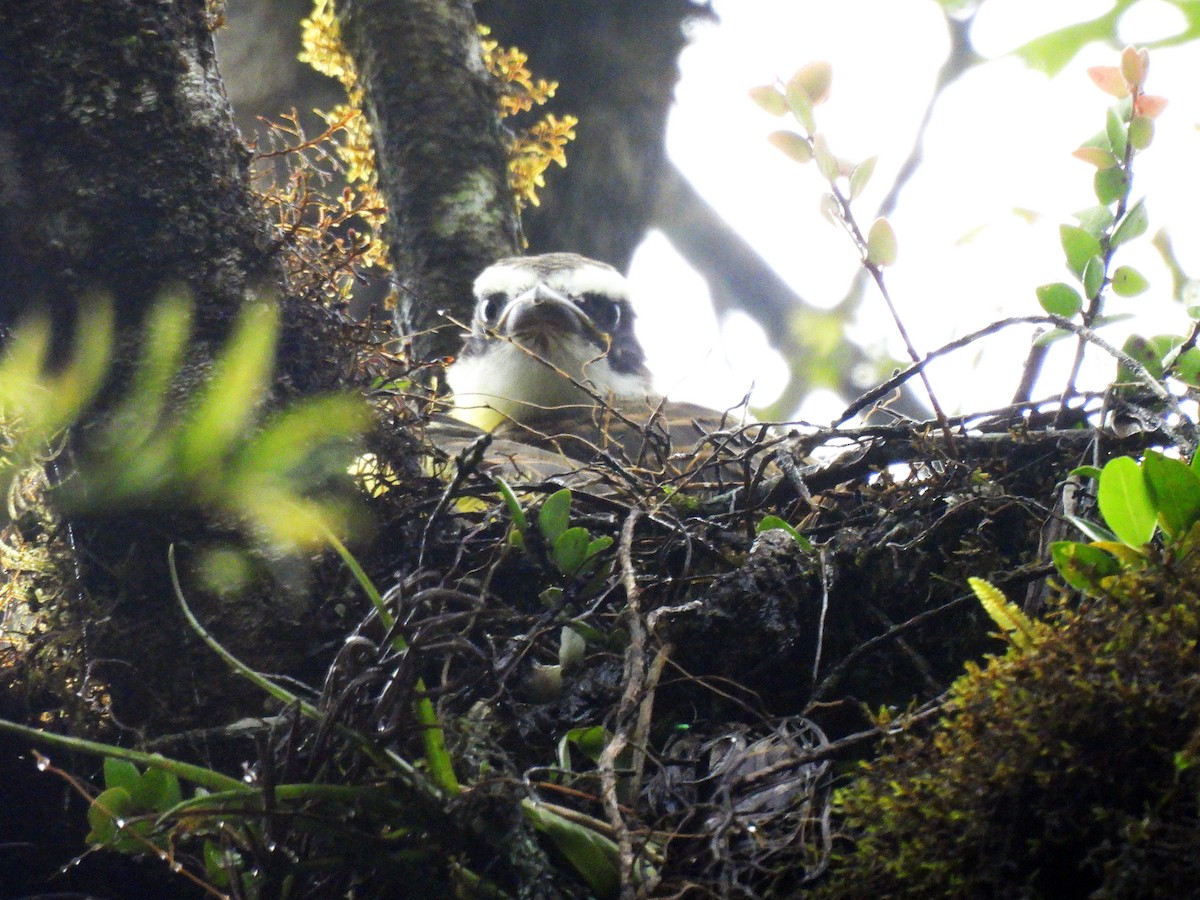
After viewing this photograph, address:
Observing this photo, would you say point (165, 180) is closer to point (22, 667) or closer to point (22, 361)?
point (22, 361)

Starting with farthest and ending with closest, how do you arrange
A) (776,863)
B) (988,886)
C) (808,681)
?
(808,681) → (776,863) → (988,886)

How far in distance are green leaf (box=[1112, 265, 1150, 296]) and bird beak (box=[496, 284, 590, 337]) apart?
188 centimetres

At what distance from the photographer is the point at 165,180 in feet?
6.58

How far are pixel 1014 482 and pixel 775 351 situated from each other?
3447mm

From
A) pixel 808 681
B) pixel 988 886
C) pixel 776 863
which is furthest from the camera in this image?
pixel 808 681

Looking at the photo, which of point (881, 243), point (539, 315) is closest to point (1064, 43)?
point (881, 243)

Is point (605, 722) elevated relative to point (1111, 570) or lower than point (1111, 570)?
lower

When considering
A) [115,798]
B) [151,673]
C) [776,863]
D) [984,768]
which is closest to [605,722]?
[776,863]

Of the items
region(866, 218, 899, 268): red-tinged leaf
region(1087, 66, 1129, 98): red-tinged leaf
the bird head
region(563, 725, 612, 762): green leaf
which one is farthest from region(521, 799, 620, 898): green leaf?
the bird head

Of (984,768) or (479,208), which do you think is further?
(479,208)

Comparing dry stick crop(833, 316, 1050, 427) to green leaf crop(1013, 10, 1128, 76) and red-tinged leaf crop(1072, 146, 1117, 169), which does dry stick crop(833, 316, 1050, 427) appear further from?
green leaf crop(1013, 10, 1128, 76)

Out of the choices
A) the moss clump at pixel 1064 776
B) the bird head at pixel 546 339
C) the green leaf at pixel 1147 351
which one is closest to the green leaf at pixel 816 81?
the green leaf at pixel 1147 351

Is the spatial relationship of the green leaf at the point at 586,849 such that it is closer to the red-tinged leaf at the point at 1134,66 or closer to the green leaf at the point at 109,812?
the green leaf at the point at 109,812

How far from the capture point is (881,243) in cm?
194
